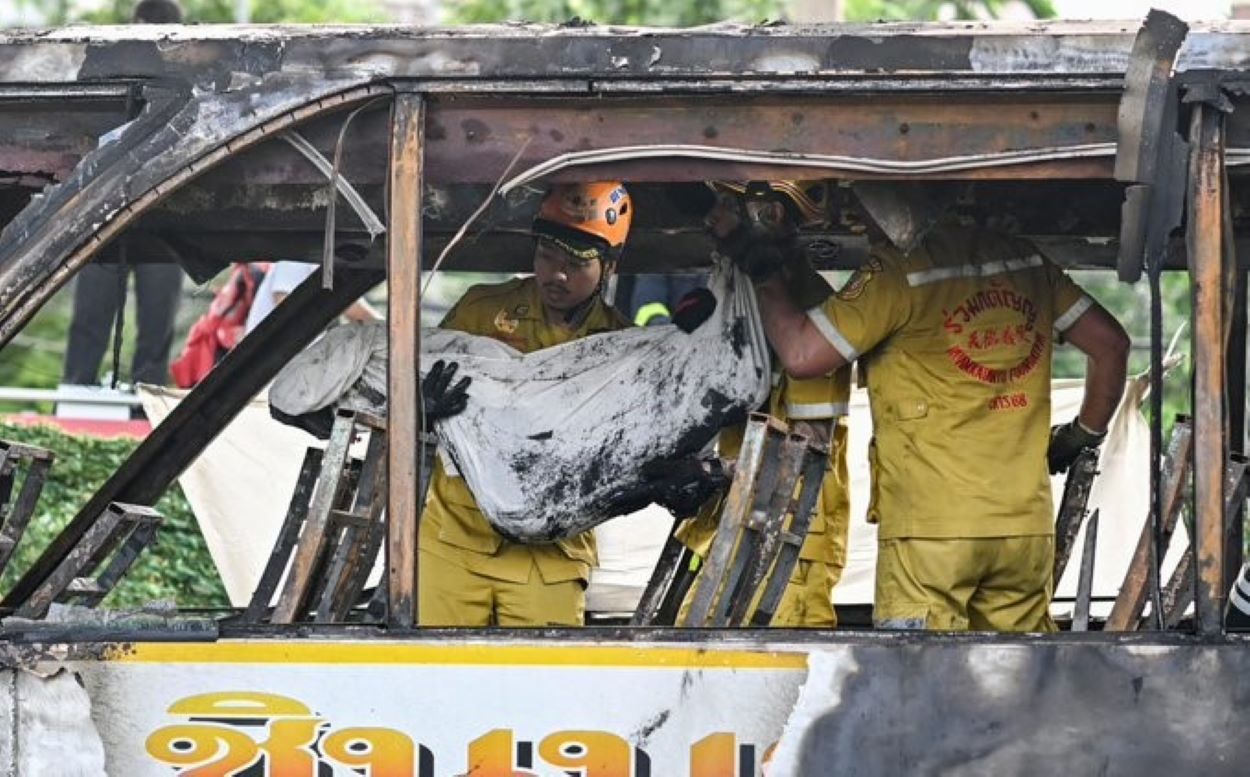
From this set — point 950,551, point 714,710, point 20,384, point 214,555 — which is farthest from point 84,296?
point 714,710

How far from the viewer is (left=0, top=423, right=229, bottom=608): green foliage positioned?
8516mm

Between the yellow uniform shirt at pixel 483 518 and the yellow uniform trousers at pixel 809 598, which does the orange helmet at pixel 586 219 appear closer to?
the yellow uniform shirt at pixel 483 518

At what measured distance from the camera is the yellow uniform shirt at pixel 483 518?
567 cm

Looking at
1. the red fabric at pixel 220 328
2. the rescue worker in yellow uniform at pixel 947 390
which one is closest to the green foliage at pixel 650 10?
the red fabric at pixel 220 328

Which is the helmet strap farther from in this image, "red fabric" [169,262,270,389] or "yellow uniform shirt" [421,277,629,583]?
"red fabric" [169,262,270,389]

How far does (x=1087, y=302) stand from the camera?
504cm

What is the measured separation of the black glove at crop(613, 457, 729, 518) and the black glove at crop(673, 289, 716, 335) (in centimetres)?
30

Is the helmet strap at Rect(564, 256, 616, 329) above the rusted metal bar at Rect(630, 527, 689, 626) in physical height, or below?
above

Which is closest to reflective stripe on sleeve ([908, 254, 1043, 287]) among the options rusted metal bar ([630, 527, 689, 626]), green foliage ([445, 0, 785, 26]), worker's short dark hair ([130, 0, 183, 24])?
rusted metal bar ([630, 527, 689, 626])

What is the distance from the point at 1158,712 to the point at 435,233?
7.28 feet

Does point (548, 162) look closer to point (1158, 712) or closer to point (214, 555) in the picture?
point (1158, 712)

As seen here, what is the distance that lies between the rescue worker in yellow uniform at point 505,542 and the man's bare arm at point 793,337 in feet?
2.66

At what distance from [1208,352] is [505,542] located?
2.29 metres

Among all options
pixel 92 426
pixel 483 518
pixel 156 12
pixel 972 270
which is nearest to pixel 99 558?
pixel 483 518
